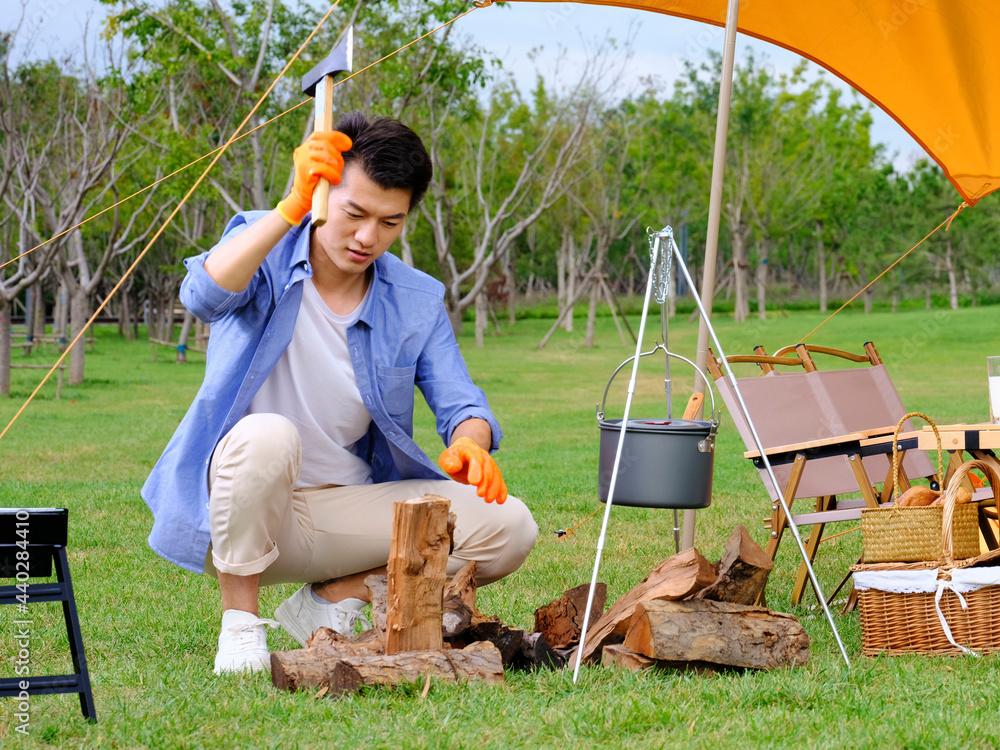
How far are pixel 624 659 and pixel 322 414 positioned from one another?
1.03m

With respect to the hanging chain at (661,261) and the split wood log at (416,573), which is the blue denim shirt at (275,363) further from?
the hanging chain at (661,261)

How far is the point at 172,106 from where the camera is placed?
13.8 metres

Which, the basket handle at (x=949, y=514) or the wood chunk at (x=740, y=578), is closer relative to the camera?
the wood chunk at (x=740, y=578)

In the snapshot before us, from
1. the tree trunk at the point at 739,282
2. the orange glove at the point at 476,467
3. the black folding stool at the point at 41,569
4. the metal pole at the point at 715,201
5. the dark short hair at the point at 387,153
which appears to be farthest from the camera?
→ the tree trunk at the point at 739,282

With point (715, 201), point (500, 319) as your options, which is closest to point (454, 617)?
point (715, 201)

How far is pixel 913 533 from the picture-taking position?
9.61ft

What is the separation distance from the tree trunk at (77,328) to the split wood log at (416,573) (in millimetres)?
12681

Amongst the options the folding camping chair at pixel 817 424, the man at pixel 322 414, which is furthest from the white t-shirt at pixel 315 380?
the folding camping chair at pixel 817 424

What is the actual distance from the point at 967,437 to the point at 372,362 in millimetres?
1731

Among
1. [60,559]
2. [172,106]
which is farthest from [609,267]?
[60,559]

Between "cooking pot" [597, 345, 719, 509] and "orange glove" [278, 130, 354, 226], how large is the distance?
890 millimetres

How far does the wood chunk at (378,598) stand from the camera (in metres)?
2.65

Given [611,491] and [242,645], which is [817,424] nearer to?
[611,491]

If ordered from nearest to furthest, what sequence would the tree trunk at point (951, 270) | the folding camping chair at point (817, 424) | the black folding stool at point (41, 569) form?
1. the black folding stool at point (41, 569)
2. the folding camping chair at point (817, 424)
3. the tree trunk at point (951, 270)
